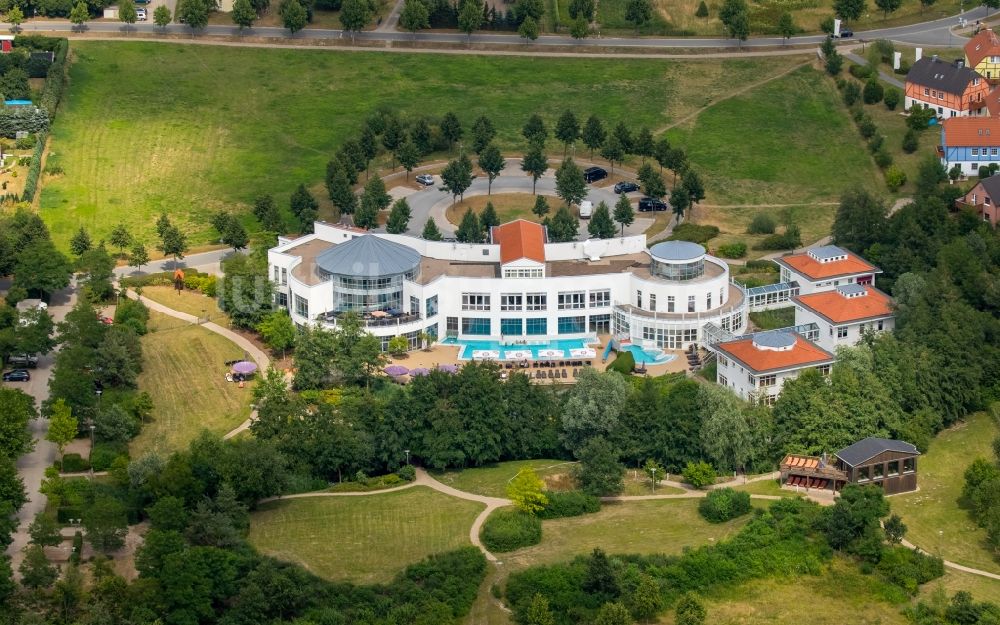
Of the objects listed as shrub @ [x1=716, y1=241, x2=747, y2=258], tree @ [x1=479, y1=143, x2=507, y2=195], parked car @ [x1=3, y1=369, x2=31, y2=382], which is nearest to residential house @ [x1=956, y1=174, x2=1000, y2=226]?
shrub @ [x1=716, y1=241, x2=747, y2=258]

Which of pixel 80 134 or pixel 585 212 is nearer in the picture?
pixel 585 212

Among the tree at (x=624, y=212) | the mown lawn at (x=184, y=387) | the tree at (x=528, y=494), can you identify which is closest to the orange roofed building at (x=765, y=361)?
the tree at (x=528, y=494)

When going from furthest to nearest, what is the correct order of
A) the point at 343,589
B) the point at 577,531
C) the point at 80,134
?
the point at 80,134, the point at 577,531, the point at 343,589

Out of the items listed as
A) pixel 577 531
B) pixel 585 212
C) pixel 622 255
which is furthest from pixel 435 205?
pixel 577 531

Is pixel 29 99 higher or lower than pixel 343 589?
higher

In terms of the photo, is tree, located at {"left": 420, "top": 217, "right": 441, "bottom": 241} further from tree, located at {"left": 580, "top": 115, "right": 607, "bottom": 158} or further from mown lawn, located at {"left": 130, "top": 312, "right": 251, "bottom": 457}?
tree, located at {"left": 580, "top": 115, "right": 607, "bottom": 158}

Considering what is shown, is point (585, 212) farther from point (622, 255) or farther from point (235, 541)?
point (235, 541)

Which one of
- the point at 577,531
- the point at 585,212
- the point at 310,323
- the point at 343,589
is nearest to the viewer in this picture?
the point at 343,589
